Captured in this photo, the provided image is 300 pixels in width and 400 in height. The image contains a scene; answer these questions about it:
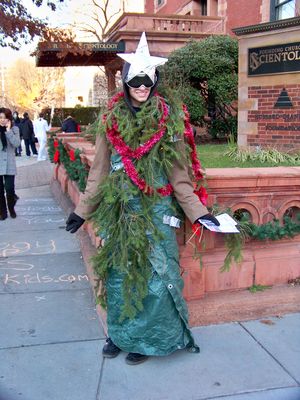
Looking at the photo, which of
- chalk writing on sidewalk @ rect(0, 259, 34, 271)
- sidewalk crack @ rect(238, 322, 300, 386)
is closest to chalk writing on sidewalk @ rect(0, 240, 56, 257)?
chalk writing on sidewalk @ rect(0, 259, 34, 271)

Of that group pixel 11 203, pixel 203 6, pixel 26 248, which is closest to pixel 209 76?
pixel 11 203

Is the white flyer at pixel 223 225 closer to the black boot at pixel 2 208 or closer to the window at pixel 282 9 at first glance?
the black boot at pixel 2 208

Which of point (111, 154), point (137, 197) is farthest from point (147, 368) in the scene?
point (111, 154)

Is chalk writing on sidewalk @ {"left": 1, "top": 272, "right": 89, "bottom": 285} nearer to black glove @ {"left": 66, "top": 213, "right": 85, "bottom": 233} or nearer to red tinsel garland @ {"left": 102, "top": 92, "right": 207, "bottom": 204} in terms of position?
black glove @ {"left": 66, "top": 213, "right": 85, "bottom": 233}

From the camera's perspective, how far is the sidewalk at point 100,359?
2.85m

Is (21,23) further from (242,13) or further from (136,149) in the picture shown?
(242,13)

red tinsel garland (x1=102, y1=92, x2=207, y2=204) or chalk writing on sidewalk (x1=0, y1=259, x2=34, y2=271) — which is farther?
chalk writing on sidewalk (x1=0, y1=259, x2=34, y2=271)

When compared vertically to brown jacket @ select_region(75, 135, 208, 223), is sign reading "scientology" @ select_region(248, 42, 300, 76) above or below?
above

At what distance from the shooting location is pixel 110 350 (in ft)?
10.6

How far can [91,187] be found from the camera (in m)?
3.14

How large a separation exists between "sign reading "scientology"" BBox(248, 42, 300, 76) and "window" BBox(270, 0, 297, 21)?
6042 mm

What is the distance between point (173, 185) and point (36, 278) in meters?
2.29

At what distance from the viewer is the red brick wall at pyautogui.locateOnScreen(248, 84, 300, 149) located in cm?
700

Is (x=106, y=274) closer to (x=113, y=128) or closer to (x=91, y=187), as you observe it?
(x=91, y=187)
